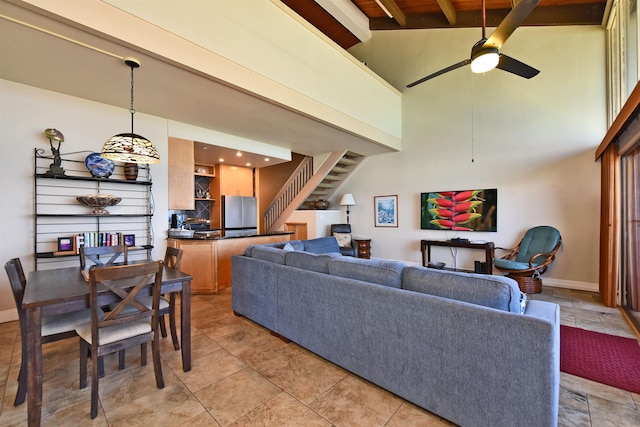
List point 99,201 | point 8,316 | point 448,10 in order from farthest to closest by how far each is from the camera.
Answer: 1. point 448,10
2. point 99,201
3. point 8,316

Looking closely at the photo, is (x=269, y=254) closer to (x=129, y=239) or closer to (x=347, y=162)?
(x=129, y=239)

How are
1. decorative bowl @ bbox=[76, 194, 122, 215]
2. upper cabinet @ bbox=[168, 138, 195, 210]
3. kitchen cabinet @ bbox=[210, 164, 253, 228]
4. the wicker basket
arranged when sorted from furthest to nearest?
kitchen cabinet @ bbox=[210, 164, 253, 228]
upper cabinet @ bbox=[168, 138, 195, 210]
the wicker basket
decorative bowl @ bbox=[76, 194, 122, 215]

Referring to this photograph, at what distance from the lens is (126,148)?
2445mm

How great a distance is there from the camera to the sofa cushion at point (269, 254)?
9.01ft

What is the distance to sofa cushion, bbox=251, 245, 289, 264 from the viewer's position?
275 cm

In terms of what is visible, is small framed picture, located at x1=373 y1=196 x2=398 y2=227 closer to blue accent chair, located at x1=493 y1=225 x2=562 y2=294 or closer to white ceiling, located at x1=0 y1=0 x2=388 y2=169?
white ceiling, located at x1=0 y1=0 x2=388 y2=169

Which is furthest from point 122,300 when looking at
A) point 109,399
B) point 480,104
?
point 480,104

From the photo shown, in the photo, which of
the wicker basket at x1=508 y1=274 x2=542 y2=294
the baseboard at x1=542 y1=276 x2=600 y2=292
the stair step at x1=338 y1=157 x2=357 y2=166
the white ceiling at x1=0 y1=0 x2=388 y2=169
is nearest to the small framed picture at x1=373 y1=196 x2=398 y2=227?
the stair step at x1=338 y1=157 x2=357 y2=166

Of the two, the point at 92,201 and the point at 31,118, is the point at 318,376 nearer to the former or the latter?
the point at 92,201

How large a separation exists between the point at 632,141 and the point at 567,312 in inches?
78.9

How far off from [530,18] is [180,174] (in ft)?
20.2

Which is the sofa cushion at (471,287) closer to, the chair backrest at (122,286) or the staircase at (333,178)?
the chair backrest at (122,286)

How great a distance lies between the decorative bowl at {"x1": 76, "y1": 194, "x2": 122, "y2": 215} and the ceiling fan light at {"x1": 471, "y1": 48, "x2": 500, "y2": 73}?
4.38m

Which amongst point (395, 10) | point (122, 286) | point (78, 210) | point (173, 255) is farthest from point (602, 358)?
point (395, 10)
